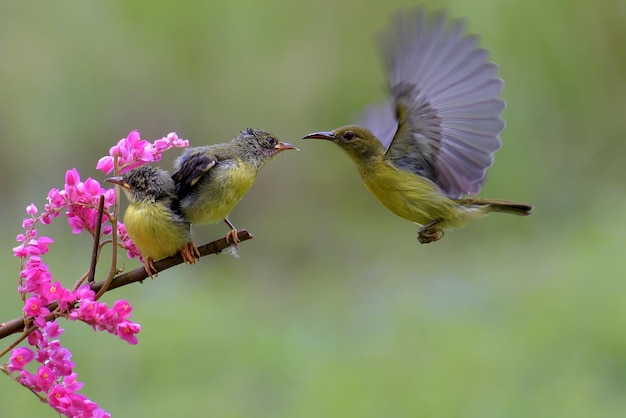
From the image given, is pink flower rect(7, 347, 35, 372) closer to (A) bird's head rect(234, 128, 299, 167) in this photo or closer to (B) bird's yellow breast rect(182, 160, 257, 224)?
(B) bird's yellow breast rect(182, 160, 257, 224)

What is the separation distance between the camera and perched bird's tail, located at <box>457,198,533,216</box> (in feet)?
7.73

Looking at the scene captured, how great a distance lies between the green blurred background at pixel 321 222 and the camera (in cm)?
390

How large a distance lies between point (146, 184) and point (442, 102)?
96cm

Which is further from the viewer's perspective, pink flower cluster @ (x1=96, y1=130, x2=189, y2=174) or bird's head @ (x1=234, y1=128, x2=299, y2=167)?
bird's head @ (x1=234, y1=128, x2=299, y2=167)

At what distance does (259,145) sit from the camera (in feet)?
6.12

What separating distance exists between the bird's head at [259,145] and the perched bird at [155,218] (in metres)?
0.20

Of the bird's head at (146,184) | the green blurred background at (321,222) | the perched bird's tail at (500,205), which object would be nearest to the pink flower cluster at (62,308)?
the bird's head at (146,184)

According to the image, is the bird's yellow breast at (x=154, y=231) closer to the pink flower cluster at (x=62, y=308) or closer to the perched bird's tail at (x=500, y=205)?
the pink flower cluster at (x=62, y=308)

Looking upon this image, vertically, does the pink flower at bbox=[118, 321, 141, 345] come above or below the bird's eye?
above

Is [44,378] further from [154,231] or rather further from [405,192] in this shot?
[405,192]

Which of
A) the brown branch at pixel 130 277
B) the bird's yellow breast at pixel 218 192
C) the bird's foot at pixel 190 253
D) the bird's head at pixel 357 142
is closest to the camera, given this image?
the brown branch at pixel 130 277

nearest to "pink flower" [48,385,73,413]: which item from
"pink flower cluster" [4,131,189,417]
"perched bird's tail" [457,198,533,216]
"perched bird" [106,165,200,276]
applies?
"pink flower cluster" [4,131,189,417]

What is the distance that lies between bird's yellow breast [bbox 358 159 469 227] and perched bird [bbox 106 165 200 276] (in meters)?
0.72

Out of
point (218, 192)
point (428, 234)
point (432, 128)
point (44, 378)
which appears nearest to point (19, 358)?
point (44, 378)
